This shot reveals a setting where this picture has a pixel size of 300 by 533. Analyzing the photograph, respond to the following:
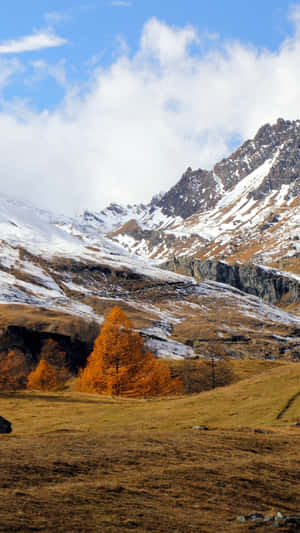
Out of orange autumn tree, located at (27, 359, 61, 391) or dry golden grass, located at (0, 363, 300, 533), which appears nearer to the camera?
dry golden grass, located at (0, 363, 300, 533)

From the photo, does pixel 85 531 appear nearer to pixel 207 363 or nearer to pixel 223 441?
pixel 223 441

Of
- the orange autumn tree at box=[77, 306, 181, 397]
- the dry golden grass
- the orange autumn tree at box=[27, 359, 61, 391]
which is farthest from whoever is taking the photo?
the orange autumn tree at box=[27, 359, 61, 391]

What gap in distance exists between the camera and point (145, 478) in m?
20.2

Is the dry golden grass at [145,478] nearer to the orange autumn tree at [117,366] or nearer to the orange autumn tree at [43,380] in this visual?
the orange autumn tree at [117,366]

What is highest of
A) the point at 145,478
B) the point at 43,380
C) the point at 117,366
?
the point at 117,366

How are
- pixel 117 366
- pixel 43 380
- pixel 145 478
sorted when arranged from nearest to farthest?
1. pixel 145 478
2. pixel 117 366
3. pixel 43 380

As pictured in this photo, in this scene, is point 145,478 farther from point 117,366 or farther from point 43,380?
point 43,380

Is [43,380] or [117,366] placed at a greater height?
[117,366]

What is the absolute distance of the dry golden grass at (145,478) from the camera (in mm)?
15320

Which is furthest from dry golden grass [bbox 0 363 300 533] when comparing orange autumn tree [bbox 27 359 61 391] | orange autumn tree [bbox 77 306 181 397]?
orange autumn tree [bbox 27 359 61 391]

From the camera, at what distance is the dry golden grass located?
50.3 feet

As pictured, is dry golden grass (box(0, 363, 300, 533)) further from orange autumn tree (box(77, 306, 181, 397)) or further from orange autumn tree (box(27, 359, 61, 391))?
orange autumn tree (box(27, 359, 61, 391))

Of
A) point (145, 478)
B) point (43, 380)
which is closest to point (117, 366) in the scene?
point (43, 380)

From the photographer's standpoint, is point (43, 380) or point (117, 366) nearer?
point (117, 366)
